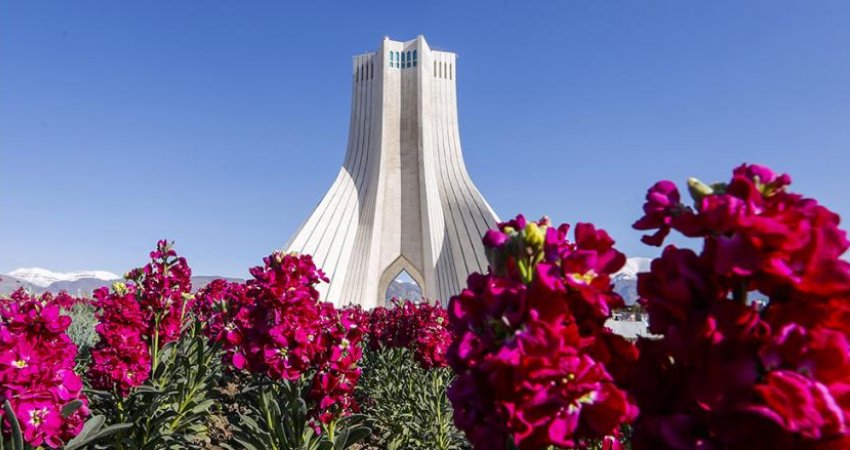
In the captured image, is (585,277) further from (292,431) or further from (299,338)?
(292,431)

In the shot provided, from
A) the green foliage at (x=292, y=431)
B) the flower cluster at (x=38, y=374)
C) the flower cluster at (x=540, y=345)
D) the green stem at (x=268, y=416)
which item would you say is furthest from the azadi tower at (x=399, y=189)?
the flower cluster at (x=540, y=345)

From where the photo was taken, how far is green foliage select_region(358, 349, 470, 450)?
435 centimetres

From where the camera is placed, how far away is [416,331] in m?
5.38

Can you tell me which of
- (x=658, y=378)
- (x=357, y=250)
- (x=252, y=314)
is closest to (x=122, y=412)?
Result: (x=252, y=314)

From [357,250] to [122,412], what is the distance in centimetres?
2326

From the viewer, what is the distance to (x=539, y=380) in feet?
2.99

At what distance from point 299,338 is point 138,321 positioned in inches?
75.0

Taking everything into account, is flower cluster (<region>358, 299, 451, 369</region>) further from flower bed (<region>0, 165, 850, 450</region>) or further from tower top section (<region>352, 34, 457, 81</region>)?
tower top section (<region>352, 34, 457, 81</region>)

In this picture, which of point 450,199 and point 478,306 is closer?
point 478,306

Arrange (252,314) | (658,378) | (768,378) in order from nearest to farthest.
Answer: (768,378), (658,378), (252,314)

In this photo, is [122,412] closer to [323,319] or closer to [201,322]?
[323,319]

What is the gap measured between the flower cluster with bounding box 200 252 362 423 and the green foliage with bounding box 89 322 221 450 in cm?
80

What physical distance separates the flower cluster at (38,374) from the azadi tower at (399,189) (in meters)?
23.0

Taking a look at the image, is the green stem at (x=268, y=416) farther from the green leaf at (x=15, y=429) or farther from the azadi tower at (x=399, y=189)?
the azadi tower at (x=399, y=189)
